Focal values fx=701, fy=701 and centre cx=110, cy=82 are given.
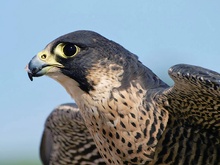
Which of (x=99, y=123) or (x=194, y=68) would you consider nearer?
(x=194, y=68)

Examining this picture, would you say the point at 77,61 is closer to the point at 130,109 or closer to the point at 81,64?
the point at 81,64

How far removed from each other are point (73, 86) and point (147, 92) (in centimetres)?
60

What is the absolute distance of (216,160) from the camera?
221 inches

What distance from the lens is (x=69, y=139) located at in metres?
7.61

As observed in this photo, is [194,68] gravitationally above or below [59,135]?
above

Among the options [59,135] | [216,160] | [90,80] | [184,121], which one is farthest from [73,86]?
[59,135]

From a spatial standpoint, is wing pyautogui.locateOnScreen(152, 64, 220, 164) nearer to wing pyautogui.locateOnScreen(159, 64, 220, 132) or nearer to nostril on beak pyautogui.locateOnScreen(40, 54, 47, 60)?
wing pyautogui.locateOnScreen(159, 64, 220, 132)

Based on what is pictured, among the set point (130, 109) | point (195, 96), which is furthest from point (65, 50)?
point (195, 96)

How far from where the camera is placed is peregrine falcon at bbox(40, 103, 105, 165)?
23.8 ft

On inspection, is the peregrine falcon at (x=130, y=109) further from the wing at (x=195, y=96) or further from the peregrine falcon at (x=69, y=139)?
the peregrine falcon at (x=69, y=139)

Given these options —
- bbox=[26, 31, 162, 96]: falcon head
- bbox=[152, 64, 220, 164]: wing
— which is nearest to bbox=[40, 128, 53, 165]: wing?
bbox=[26, 31, 162, 96]: falcon head

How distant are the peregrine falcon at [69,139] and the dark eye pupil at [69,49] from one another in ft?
5.16

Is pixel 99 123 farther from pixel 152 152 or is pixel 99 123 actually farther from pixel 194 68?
pixel 194 68

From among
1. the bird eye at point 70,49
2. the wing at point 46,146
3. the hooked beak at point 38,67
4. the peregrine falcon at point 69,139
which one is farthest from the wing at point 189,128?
the wing at point 46,146
